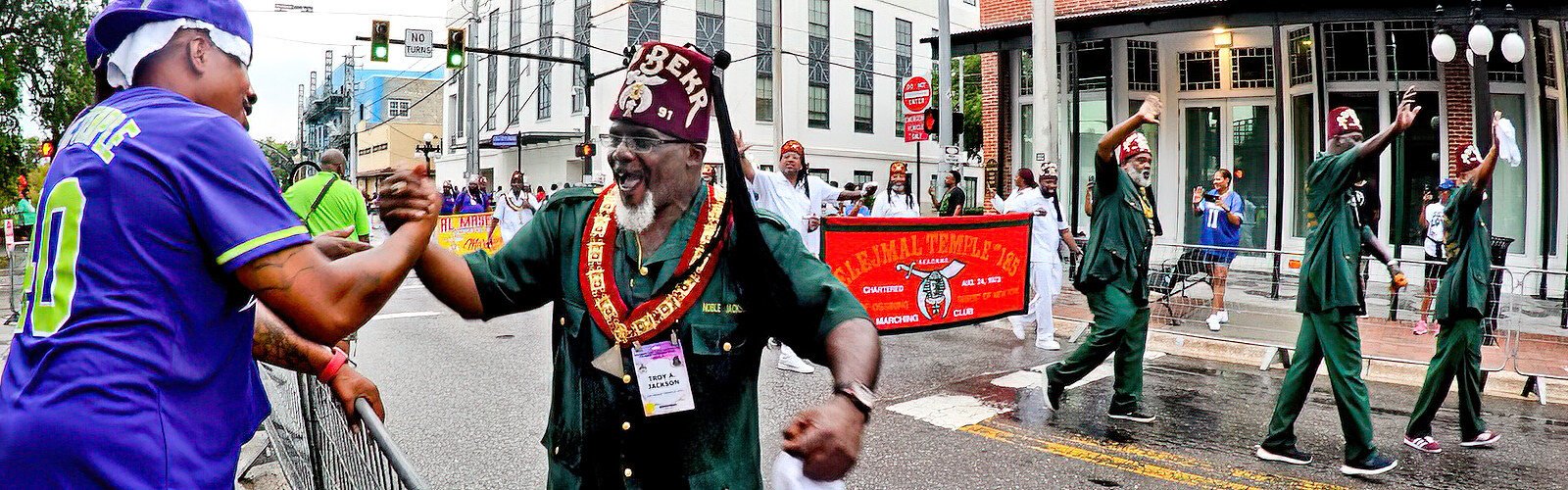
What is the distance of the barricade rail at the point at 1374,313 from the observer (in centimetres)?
796

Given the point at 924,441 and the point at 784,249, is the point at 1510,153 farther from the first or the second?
the point at 784,249

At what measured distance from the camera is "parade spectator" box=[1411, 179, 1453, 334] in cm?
882

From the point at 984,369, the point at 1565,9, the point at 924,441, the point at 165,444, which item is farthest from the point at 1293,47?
the point at 165,444

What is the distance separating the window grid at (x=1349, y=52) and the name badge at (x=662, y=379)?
621 inches

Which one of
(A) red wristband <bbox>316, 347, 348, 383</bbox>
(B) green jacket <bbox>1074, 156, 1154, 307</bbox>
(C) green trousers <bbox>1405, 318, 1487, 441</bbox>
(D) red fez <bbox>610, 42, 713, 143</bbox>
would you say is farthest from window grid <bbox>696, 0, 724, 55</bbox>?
(D) red fez <bbox>610, 42, 713, 143</bbox>

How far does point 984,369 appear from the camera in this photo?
Result: 8586 millimetres

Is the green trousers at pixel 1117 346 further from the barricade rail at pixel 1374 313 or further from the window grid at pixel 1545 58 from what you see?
the window grid at pixel 1545 58

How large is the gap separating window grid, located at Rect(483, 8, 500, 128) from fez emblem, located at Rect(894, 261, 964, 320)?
33833 millimetres

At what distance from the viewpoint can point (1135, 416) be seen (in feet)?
22.2

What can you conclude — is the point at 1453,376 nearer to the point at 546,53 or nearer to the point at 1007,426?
the point at 1007,426

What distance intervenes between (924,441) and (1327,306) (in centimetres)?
226

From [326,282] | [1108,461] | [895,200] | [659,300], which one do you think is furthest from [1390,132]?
[895,200]

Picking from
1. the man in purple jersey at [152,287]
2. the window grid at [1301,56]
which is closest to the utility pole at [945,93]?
the window grid at [1301,56]

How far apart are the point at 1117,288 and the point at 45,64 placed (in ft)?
73.1
